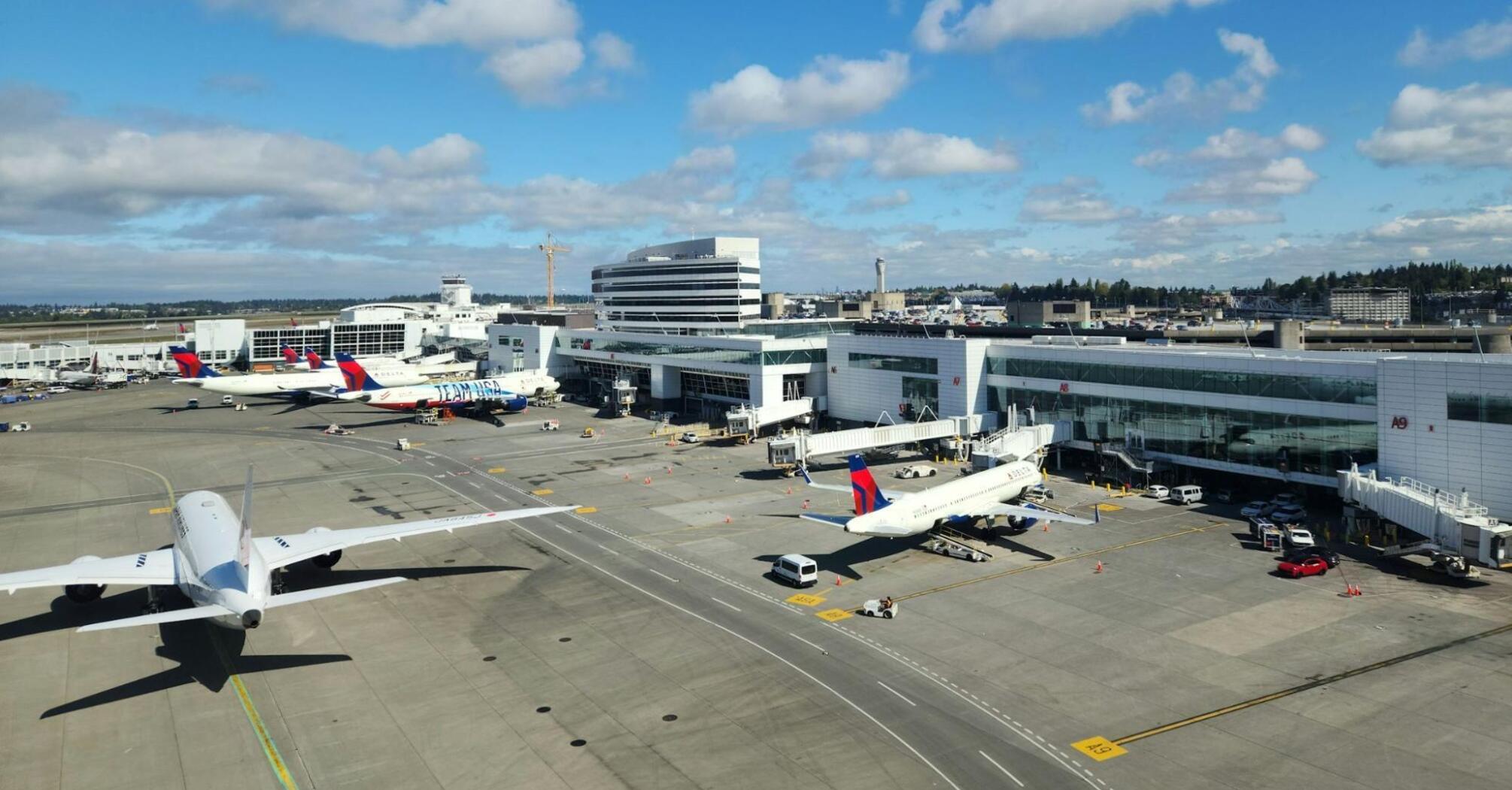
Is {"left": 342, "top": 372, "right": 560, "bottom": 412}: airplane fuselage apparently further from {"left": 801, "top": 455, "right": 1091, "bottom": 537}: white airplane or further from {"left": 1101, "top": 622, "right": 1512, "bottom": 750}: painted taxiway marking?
{"left": 1101, "top": 622, "right": 1512, "bottom": 750}: painted taxiway marking

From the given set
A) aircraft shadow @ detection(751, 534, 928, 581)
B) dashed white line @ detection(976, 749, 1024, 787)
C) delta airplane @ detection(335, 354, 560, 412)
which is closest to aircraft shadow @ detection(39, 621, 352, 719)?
aircraft shadow @ detection(751, 534, 928, 581)

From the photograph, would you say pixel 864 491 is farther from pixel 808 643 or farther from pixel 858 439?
pixel 858 439

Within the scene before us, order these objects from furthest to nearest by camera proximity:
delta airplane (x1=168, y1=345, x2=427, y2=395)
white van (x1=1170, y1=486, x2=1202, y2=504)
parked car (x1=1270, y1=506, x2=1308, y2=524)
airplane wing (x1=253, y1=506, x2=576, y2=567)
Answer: delta airplane (x1=168, y1=345, x2=427, y2=395), white van (x1=1170, y1=486, x2=1202, y2=504), parked car (x1=1270, y1=506, x2=1308, y2=524), airplane wing (x1=253, y1=506, x2=576, y2=567)

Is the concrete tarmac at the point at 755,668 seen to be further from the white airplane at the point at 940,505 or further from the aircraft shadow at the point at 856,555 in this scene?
the white airplane at the point at 940,505

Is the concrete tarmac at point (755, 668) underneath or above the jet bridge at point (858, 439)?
underneath

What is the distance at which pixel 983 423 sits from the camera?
8756 centimetres

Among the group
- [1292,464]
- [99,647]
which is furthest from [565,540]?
[1292,464]

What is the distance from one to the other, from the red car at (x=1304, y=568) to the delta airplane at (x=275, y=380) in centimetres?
11726

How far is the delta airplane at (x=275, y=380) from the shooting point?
12694 centimetres

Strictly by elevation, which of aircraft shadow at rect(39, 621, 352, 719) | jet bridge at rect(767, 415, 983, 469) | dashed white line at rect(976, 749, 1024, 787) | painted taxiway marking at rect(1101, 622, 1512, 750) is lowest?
dashed white line at rect(976, 749, 1024, 787)

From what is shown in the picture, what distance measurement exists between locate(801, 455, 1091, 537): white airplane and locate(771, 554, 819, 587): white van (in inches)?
106

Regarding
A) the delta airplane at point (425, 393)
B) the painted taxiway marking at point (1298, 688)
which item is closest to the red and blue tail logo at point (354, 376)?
the delta airplane at point (425, 393)

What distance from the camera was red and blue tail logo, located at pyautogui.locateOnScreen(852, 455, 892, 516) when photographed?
4962 centimetres

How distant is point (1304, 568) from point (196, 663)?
55062 mm
